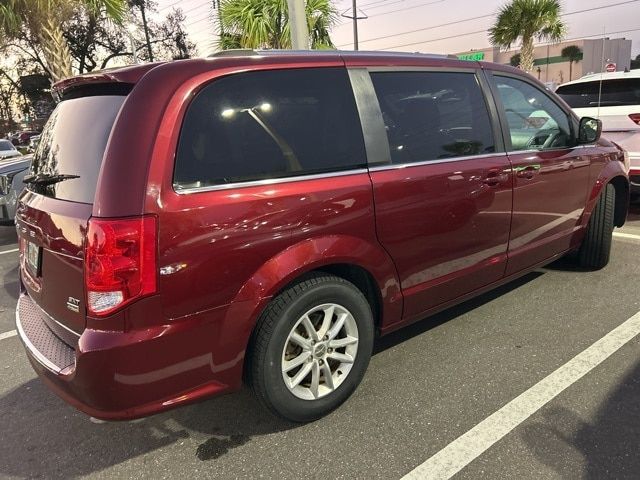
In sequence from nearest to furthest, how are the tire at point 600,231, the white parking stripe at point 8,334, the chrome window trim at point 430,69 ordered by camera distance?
1. the chrome window trim at point 430,69
2. the white parking stripe at point 8,334
3. the tire at point 600,231

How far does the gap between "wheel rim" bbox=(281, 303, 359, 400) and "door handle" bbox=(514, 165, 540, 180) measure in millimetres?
1605

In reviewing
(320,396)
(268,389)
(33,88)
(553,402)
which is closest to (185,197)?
(268,389)

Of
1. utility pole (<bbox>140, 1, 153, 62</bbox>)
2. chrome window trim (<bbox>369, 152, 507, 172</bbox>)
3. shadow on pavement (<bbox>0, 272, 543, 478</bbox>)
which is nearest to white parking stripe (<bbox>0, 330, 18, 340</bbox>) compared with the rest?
shadow on pavement (<bbox>0, 272, 543, 478</bbox>)

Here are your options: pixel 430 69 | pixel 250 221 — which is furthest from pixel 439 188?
pixel 250 221

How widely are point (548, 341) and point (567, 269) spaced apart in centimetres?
156

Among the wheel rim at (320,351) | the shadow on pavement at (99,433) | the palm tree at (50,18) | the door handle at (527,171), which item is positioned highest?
the palm tree at (50,18)

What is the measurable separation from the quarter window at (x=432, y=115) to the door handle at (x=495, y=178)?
15 centimetres

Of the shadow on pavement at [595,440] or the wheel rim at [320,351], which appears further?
the wheel rim at [320,351]

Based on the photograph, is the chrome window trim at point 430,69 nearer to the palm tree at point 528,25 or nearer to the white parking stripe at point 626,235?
the white parking stripe at point 626,235

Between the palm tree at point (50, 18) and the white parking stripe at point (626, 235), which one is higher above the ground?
the palm tree at point (50, 18)

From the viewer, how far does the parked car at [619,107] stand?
6.25 meters

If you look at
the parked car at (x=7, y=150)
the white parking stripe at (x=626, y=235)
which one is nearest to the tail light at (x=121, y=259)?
the white parking stripe at (x=626, y=235)

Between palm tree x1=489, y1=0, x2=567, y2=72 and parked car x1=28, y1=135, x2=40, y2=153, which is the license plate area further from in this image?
palm tree x1=489, y1=0, x2=567, y2=72

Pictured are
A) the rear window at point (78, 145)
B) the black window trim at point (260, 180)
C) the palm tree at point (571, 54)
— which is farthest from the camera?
the palm tree at point (571, 54)
